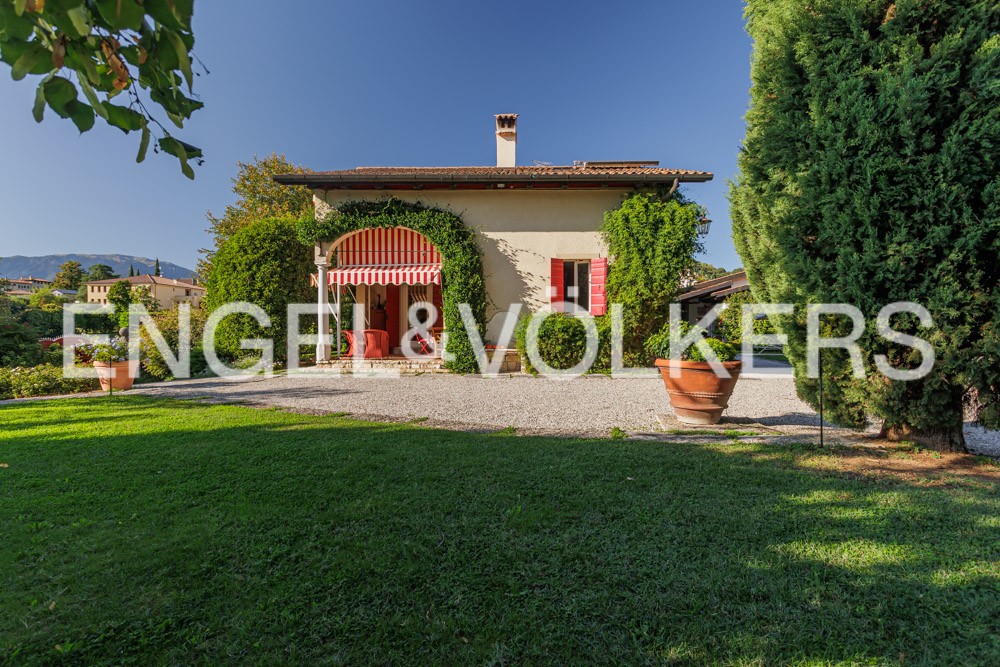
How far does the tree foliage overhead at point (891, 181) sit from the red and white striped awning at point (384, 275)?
35.5ft

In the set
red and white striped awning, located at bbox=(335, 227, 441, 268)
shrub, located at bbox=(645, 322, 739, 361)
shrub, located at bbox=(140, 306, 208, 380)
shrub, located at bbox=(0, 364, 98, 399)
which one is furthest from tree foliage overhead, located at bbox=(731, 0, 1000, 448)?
shrub, located at bbox=(140, 306, 208, 380)

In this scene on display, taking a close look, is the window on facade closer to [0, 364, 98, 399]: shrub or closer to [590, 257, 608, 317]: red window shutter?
[590, 257, 608, 317]: red window shutter

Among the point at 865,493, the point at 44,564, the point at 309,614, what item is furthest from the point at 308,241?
the point at 865,493

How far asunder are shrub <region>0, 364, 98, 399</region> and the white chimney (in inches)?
634

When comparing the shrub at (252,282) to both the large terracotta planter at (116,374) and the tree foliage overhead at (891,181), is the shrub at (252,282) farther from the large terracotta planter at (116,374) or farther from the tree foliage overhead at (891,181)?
the tree foliage overhead at (891,181)

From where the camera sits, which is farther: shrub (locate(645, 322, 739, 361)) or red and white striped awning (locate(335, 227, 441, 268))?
red and white striped awning (locate(335, 227, 441, 268))

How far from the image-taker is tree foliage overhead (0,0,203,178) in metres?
1.39

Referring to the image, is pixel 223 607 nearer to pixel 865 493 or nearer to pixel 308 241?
pixel 865 493

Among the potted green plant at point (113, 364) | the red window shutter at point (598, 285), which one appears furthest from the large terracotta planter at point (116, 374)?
the red window shutter at point (598, 285)

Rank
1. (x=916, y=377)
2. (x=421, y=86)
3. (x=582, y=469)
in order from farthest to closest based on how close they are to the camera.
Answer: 1. (x=421, y=86)
2. (x=916, y=377)
3. (x=582, y=469)

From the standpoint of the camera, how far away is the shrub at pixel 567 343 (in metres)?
13.8

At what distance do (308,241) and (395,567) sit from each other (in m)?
14.2

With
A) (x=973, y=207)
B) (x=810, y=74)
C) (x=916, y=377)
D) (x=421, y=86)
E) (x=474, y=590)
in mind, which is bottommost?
(x=474, y=590)

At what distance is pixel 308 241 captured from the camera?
14617mm
